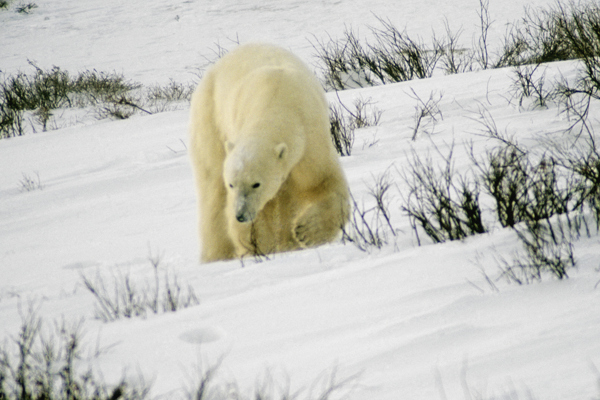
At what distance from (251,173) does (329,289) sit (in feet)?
3.76

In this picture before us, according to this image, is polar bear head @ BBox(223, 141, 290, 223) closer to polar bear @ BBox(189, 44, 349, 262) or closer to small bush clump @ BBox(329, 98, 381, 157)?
polar bear @ BBox(189, 44, 349, 262)

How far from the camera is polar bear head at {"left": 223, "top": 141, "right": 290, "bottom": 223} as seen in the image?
3031 millimetres

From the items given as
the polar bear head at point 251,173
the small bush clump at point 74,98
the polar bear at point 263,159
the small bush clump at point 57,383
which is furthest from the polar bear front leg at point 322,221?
the small bush clump at point 74,98

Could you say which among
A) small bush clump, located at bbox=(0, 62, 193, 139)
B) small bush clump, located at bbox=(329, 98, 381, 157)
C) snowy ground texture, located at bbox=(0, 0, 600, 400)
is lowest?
snowy ground texture, located at bbox=(0, 0, 600, 400)

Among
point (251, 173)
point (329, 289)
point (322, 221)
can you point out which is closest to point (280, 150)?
point (251, 173)

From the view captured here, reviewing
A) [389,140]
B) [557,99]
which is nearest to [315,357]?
[389,140]

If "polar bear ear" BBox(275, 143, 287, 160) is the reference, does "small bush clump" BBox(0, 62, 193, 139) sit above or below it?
above

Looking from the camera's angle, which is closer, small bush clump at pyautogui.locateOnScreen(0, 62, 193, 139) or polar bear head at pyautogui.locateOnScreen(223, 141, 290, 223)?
polar bear head at pyautogui.locateOnScreen(223, 141, 290, 223)

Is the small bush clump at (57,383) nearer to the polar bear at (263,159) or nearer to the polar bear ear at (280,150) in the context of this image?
the polar bear at (263,159)

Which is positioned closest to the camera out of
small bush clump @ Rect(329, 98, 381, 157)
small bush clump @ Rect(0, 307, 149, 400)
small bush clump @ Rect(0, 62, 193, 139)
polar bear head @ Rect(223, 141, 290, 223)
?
small bush clump @ Rect(0, 307, 149, 400)

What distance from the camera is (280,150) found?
10.2 feet

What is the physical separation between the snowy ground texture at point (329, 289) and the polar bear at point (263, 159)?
15.8 inches

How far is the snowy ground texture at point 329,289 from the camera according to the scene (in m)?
1.42

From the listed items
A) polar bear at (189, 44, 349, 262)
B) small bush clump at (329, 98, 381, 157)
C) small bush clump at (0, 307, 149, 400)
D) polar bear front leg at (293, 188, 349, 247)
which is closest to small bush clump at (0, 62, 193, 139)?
small bush clump at (329, 98, 381, 157)
